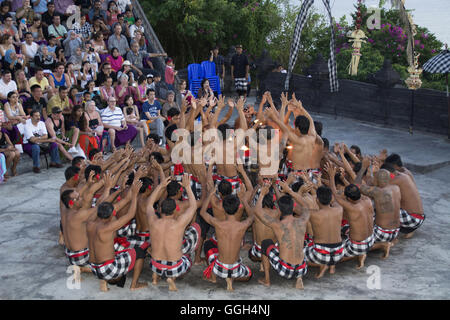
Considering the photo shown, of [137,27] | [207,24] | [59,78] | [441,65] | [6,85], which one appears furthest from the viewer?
[207,24]

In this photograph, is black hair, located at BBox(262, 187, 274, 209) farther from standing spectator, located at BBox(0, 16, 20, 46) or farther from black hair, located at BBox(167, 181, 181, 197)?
standing spectator, located at BBox(0, 16, 20, 46)

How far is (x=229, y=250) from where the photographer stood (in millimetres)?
6324

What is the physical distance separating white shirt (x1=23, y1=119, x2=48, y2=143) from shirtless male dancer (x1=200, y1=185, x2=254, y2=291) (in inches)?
241

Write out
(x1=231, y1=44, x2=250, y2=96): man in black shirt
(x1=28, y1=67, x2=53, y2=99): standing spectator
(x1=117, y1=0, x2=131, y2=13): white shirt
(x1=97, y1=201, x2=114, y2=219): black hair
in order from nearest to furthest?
(x1=97, y1=201, x2=114, y2=219): black hair → (x1=28, y1=67, x2=53, y2=99): standing spectator → (x1=117, y1=0, x2=131, y2=13): white shirt → (x1=231, y1=44, x2=250, y2=96): man in black shirt

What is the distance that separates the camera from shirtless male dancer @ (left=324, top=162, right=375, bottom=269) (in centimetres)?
678

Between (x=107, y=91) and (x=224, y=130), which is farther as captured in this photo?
Result: (x=107, y=91)

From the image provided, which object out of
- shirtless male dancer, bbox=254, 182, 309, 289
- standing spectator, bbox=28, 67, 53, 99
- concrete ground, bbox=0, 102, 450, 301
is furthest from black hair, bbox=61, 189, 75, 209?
standing spectator, bbox=28, 67, 53, 99

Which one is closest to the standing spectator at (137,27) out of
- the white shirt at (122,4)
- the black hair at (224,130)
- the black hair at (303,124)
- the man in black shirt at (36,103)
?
the white shirt at (122,4)

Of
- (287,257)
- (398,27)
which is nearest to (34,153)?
(287,257)

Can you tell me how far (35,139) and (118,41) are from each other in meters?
5.07

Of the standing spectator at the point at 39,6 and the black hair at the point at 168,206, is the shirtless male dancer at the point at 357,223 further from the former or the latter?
the standing spectator at the point at 39,6

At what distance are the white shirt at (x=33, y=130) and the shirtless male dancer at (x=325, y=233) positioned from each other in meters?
6.93

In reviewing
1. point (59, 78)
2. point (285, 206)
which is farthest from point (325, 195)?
point (59, 78)

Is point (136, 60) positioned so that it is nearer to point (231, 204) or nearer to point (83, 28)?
point (83, 28)
